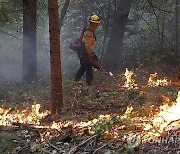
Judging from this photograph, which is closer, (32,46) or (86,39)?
(86,39)

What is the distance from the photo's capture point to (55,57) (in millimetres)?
7352

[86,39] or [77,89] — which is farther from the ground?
[86,39]

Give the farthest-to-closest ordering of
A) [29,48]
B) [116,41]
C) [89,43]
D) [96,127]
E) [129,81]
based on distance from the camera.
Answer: [116,41] < [29,48] < [129,81] < [89,43] < [96,127]

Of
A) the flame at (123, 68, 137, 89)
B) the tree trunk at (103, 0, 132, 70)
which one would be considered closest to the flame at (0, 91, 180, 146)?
the flame at (123, 68, 137, 89)

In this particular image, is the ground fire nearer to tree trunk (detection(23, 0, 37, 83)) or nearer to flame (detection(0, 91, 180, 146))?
flame (detection(0, 91, 180, 146))

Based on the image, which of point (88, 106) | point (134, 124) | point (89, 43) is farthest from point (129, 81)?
point (134, 124)

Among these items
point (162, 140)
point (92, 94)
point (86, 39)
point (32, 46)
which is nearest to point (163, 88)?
point (92, 94)

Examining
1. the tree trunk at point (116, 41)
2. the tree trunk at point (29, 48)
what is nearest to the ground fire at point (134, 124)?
the tree trunk at point (29, 48)

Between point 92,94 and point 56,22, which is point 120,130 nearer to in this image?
point 56,22

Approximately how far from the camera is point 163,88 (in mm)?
9102

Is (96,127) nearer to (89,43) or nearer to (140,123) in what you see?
(140,123)

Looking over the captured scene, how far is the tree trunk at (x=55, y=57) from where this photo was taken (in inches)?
284

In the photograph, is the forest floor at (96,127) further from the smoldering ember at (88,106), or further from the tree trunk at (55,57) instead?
the tree trunk at (55,57)

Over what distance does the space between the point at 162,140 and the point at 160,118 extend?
0.67 metres
